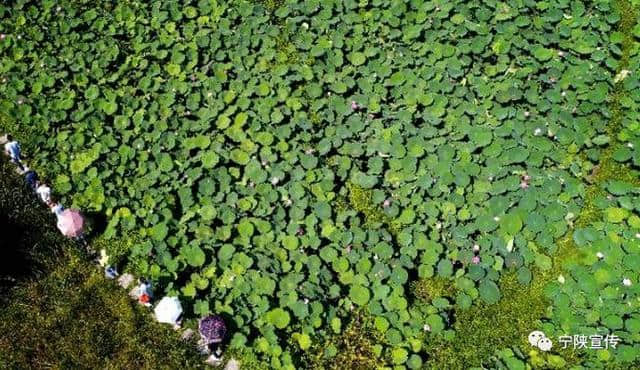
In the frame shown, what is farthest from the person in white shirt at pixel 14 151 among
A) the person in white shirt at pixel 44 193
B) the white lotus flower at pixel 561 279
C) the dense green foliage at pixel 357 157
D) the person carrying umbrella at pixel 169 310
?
the white lotus flower at pixel 561 279

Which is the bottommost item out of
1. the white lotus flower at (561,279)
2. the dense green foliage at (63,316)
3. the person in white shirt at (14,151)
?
the white lotus flower at (561,279)

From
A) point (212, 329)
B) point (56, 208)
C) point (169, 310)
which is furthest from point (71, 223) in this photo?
point (212, 329)

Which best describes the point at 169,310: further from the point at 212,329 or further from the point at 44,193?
the point at 44,193

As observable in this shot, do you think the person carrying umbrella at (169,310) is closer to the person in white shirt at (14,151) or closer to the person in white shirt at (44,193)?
the person in white shirt at (44,193)

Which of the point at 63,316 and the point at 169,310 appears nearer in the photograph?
the point at 169,310

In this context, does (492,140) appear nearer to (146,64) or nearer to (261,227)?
(261,227)

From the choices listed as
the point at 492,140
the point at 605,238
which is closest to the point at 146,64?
the point at 492,140
